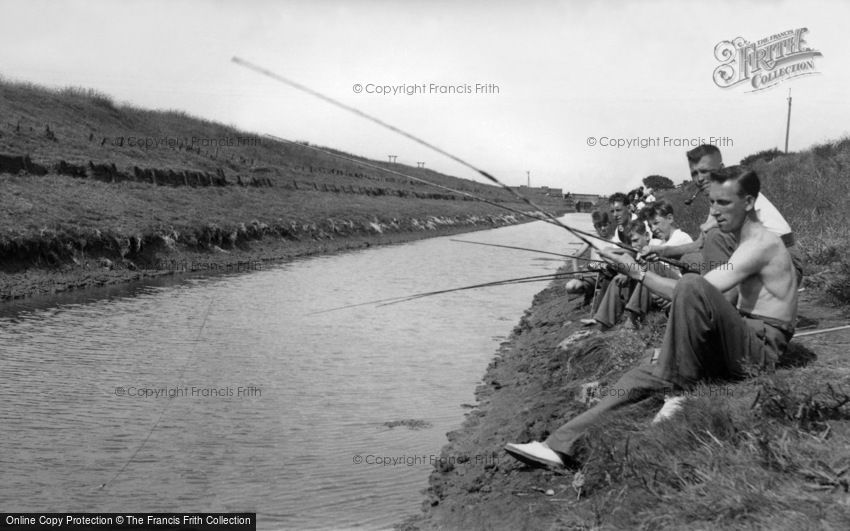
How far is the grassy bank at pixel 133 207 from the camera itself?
19.8 meters

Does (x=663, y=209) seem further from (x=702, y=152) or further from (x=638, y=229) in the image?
(x=702, y=152)

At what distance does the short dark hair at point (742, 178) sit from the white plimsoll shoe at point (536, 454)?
2.10m

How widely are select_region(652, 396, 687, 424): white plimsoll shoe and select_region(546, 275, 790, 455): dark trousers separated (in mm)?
121

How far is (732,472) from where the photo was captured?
13.2 ft


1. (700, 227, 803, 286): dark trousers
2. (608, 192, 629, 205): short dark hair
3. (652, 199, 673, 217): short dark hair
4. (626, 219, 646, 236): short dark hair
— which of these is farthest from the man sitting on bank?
(608, 192, 629, 205): short dark hair

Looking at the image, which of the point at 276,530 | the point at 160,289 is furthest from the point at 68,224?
the point at 276,530

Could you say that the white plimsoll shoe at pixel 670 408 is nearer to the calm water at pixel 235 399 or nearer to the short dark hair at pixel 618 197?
the calm water at pixel 235 399

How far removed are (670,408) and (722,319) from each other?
62 centimetres

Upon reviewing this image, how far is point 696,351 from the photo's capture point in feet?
16.6

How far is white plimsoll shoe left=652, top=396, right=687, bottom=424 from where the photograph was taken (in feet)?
16.3

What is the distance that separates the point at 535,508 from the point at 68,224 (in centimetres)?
1868

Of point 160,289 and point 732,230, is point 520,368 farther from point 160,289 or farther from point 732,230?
point 160,289

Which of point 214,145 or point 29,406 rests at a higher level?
point 214,145

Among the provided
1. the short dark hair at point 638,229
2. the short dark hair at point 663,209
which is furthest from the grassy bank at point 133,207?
the short dark hair at point 663,209
